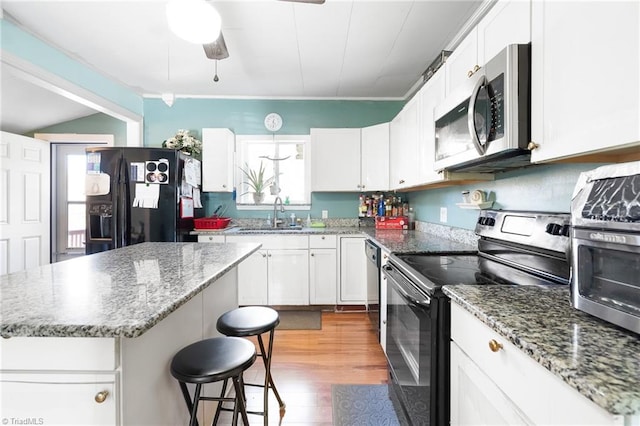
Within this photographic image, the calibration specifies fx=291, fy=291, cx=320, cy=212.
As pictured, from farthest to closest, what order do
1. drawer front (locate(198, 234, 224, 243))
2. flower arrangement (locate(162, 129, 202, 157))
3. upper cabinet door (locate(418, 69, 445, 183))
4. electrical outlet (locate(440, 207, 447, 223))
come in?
flower arrangement (locate(162, 129, 202, 157))
drawer front (locate(198, 234, 224, 243))
electrical outlet (locate(440, 207, 447, 223))
upper cabinet door (locate(418, 69, 445, 183))

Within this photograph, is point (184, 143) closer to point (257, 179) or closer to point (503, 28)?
point (257, 179)

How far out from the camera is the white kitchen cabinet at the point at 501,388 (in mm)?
548

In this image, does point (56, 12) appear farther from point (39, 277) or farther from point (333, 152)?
point (333, 152)

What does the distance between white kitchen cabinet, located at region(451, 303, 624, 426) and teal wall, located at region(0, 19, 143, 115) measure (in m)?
3.43

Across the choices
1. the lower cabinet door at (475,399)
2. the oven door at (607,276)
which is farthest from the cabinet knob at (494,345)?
the oven door at (607,276)

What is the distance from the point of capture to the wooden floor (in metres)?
1.72

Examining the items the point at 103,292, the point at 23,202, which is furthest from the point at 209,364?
the point at 23,202

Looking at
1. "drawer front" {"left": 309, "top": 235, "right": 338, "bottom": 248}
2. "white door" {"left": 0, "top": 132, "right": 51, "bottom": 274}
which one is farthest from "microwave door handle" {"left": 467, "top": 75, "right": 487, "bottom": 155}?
"white door" {"left": 0, "top": 132, "right": 51, "bottom": 274}

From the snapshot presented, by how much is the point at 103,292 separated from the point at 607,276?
1394 millimetres

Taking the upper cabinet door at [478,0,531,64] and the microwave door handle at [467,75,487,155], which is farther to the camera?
the microwave door handle at [467,75,487,155]

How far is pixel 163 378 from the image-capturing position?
39.8 inches

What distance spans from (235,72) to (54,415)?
310 centimetres

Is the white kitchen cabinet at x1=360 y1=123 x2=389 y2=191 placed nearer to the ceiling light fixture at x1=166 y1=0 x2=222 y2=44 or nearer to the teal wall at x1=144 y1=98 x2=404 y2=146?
the teal wall at x1=144 y1=98 x2=404 y2=146

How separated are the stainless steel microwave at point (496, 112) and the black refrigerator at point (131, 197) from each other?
8.69 ft
